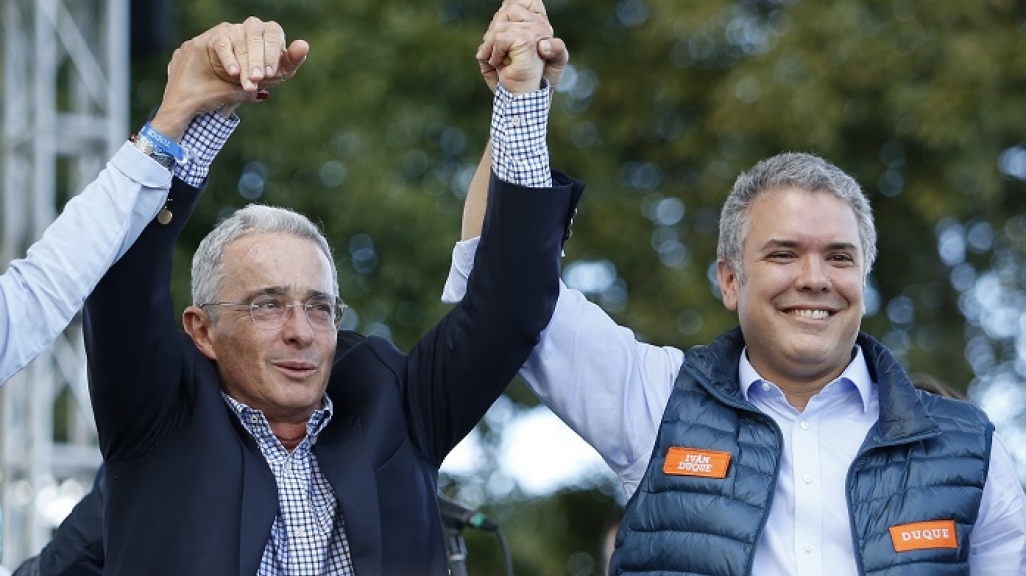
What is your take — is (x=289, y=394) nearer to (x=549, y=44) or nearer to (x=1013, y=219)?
(x=549, y=44)

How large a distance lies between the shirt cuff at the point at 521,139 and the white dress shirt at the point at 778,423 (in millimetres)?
252

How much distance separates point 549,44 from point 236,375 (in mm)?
952

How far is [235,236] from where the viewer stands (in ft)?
12.9

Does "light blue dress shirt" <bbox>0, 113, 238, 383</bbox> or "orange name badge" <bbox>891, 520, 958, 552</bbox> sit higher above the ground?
"light blue dress shirt" <bbox>0, 113, 238, 383</bbox>

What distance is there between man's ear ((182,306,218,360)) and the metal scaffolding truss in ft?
15.6

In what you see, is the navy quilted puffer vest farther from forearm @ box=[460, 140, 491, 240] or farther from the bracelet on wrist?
the bracelet on wrist

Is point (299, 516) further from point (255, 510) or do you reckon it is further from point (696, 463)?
point (696, 463)

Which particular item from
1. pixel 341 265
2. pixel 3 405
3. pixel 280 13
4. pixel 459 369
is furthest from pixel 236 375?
pixel 280 13

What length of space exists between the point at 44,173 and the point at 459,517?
15.2ft

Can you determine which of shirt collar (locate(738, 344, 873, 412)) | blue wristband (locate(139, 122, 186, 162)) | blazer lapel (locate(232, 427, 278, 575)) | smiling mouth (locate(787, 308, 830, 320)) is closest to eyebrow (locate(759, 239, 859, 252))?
smiling mouth (locate(787, 308, 830, 320))

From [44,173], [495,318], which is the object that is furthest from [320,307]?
[44,173]

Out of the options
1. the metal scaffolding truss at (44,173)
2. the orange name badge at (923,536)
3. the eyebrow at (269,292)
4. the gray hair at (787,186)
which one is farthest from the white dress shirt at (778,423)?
the metal scaffolding truss at (44,173)

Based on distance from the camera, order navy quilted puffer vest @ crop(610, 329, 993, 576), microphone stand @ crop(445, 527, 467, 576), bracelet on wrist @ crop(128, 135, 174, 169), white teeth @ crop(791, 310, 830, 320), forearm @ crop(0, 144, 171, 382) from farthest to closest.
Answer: microphone stand @ crop(445, 527, 467, 576) < white teeth @ crop(791, 310, 830, 320) < navy quilted puffer vest @ crop(610, 329, 993, 576) < bracelet on wrist @ crop(128, 135, 174, 169) < forearm @ crop(0, 144, 171, 382)

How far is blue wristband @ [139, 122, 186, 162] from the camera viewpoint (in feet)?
11.5
